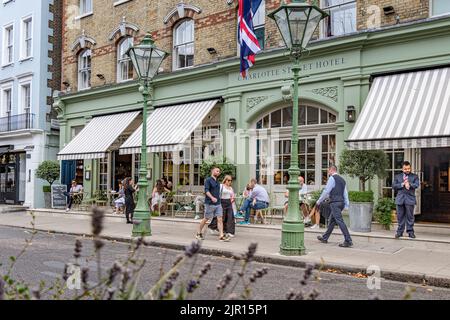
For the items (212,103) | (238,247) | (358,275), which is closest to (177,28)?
(212,103)

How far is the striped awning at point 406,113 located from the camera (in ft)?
37.7

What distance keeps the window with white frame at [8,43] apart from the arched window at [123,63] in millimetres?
9886

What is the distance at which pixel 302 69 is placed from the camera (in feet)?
49.5

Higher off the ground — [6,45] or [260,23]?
[6,45]

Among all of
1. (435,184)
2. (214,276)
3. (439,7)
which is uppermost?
(439,7)

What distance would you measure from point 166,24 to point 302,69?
6.53m

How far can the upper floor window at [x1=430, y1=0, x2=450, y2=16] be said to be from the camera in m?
12.5

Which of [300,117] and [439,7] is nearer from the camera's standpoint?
[439,7]

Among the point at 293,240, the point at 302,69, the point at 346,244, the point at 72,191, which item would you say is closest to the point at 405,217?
the point at 346,244

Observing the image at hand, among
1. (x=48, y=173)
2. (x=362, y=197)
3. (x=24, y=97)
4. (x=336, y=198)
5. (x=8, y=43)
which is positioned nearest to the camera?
(x=336, y=198)

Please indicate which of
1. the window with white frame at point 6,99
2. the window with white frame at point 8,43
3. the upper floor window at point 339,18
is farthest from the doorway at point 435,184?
the window with white frame at point 8,43

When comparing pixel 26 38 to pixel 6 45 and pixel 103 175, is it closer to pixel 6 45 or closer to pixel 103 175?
pixel 6 45
